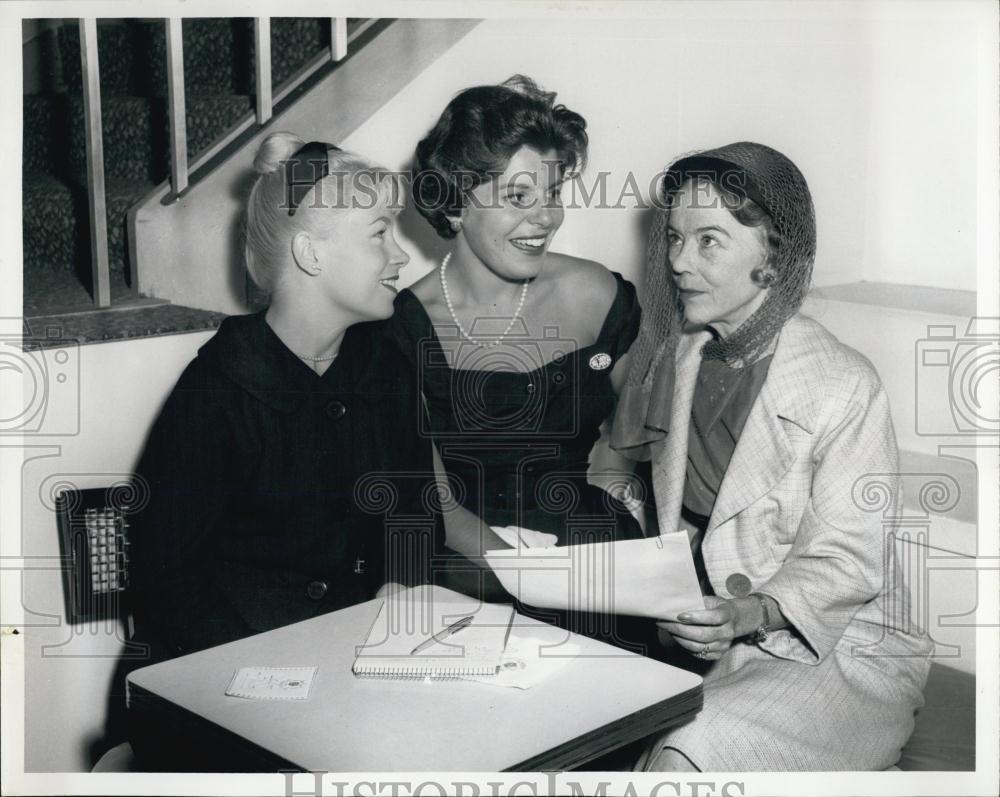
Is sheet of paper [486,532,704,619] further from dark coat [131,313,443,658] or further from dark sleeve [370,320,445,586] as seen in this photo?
dark coat [131,313,443,658]

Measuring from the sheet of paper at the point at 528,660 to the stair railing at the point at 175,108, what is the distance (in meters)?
1.16

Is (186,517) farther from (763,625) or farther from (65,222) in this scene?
(763,625)

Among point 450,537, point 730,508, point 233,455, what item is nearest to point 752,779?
point 730,508

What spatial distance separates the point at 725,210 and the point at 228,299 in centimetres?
108

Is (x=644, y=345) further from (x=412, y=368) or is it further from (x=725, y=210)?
(x=412, y=368)

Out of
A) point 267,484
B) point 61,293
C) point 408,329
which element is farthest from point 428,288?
point 61,293

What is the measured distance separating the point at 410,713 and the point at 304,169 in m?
1.14

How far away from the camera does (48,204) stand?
2154 millimetres

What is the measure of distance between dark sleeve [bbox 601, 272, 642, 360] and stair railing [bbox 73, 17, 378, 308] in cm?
81

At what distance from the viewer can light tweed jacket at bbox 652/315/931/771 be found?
2.06 m

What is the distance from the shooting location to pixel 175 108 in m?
2.20

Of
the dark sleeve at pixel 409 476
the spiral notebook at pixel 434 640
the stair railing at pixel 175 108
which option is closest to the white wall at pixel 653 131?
the stair railing at pixel 175 108

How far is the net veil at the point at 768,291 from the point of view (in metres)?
2.12

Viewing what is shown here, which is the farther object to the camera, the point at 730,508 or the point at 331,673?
the point at 730,508
